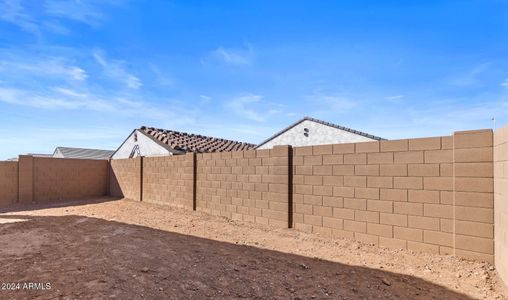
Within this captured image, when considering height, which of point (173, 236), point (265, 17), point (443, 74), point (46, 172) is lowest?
point (173, 236)

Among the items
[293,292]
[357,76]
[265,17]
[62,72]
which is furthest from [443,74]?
[62,72]

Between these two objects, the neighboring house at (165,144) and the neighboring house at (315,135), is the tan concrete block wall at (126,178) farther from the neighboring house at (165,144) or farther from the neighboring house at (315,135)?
the neighboring house at (315,135)

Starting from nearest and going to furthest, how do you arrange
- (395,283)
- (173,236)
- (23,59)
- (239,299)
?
(239,299), (395,283), (173,236), (23,59)

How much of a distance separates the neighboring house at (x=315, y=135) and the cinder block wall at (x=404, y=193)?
28.2 ft

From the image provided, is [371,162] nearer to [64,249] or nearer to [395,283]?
[395,283]

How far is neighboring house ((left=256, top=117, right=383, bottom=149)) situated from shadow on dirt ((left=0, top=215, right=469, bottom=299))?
10.6m

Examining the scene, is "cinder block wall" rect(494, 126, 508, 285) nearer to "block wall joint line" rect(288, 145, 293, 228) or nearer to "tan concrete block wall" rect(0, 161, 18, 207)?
"block wall joint line" rect(288, 145, 293, 228)

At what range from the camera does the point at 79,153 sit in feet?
92.1

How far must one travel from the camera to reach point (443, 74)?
25.0 ft

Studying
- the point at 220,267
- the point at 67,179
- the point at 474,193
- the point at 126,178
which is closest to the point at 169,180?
the point at 126,178

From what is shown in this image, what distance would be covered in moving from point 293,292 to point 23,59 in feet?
33.1

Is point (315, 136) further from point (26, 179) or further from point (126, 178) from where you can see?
point (26, 179)

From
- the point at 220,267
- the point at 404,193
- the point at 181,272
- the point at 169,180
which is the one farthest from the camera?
the point at 169,180

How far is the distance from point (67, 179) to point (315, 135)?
12.9 meters
